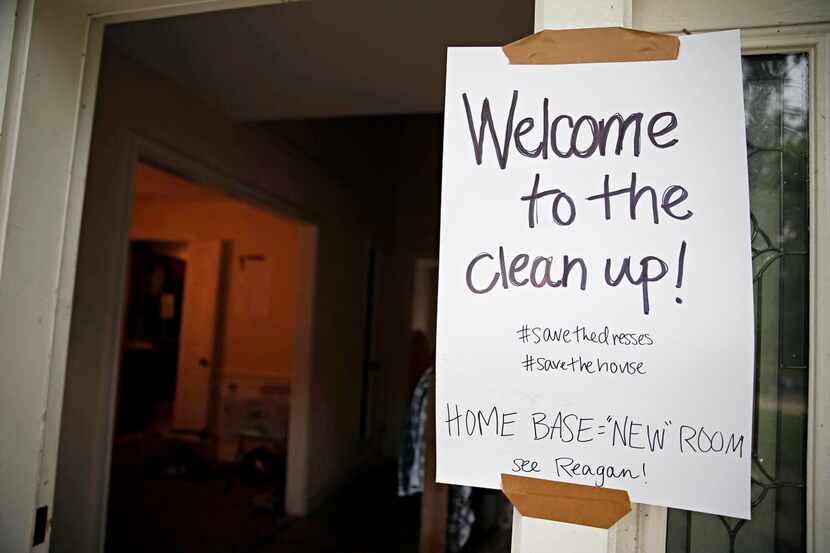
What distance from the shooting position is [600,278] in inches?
28.0

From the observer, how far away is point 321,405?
377 cm

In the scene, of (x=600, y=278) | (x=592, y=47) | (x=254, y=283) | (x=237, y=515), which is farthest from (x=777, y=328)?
(x=254, y=283)

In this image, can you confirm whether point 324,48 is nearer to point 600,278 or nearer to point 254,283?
point 600,278

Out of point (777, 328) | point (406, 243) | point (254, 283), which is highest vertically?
point (406, 243)

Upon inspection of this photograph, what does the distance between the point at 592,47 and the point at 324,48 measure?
4.79 feet

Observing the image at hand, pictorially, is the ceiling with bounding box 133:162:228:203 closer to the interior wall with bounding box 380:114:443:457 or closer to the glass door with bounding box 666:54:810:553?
the interior wall with bounding box 380:114:443:457

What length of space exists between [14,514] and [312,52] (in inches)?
70.1

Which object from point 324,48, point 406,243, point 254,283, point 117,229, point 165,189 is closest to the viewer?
point 324,48

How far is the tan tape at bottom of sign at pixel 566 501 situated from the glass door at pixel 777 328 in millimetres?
126

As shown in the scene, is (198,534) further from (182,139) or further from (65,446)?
(182,139)

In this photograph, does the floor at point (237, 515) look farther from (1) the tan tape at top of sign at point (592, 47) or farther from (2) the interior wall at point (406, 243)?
(1) the tan tape at top of sign at point (592, 47)

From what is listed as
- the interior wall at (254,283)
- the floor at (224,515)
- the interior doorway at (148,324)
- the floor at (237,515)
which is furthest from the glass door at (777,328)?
the interior doorway at (148,324)

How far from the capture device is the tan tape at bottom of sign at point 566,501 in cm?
69

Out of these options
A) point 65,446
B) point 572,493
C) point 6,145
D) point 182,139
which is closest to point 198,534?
point 65,446
